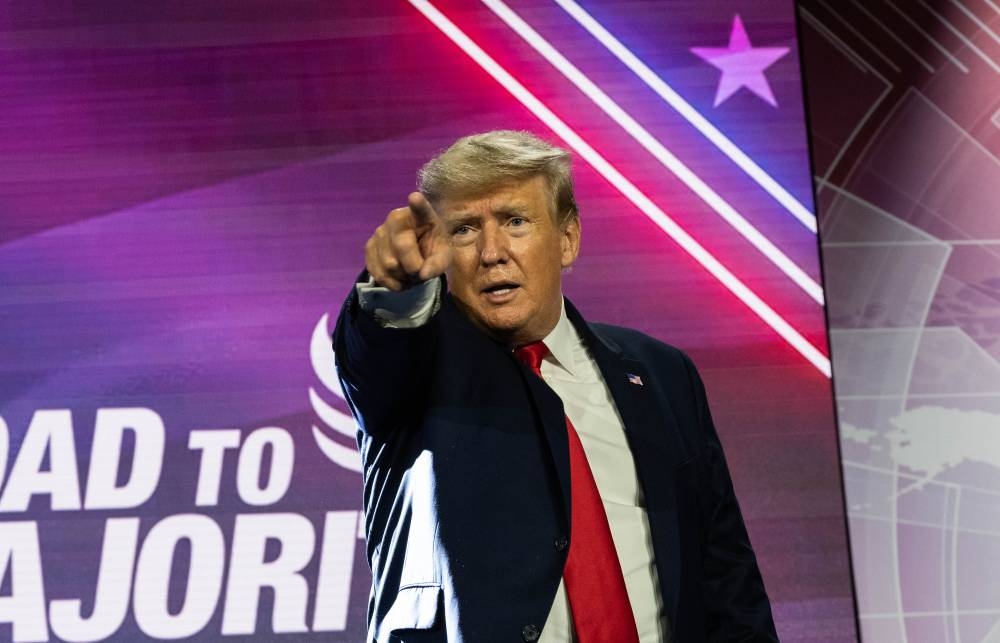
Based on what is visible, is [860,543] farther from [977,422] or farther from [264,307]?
[264,307]

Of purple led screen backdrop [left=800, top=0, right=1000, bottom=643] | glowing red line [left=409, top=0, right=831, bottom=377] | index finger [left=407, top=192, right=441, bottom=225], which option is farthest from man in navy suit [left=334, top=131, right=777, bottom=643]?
purple led screen backdrop [left=800, top=0, right=1000, bottom=643]

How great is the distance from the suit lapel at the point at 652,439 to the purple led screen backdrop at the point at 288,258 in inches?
31.5

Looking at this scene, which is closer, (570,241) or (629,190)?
(570,241)

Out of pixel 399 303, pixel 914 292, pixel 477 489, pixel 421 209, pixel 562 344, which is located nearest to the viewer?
pixel 421 209

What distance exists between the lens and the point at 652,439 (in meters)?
1.71

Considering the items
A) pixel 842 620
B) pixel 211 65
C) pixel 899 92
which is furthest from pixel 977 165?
pixel 211 65

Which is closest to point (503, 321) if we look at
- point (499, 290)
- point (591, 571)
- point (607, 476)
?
point (499, 290)

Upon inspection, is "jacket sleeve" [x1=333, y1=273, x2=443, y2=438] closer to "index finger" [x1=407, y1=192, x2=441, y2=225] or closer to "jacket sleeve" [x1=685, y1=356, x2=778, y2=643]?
"index finger" [x1=407, y1=192, x2=441, y2=225]

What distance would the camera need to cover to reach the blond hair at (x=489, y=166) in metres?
1.69

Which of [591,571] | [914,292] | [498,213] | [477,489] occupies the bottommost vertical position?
[591,571]

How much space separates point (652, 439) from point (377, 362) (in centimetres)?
54

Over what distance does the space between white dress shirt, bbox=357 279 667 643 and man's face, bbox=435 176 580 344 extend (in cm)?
8

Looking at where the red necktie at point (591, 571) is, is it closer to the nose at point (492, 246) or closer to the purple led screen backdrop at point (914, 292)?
the nose at point (492, 246)

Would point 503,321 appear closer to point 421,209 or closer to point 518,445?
point 518,445
